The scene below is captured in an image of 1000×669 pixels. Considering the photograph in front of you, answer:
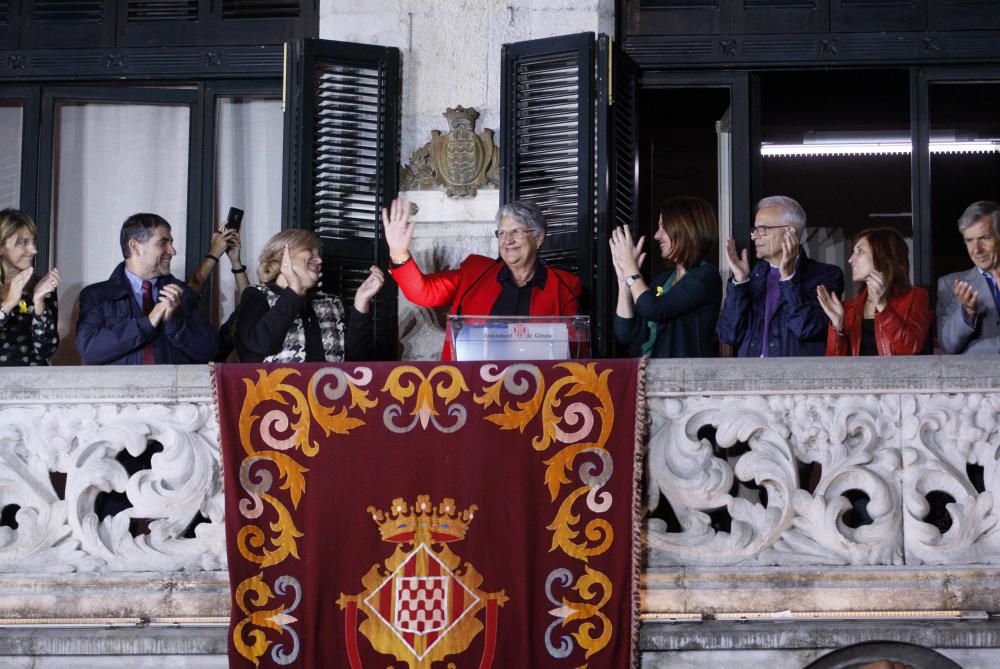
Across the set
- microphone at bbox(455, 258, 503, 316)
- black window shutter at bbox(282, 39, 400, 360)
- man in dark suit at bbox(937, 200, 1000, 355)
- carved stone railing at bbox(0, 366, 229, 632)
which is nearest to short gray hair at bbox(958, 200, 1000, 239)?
man in dark suit at bbox(937, 200, 1000, 355)

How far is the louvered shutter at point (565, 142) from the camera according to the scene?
772 centimetres

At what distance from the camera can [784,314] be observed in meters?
6.61

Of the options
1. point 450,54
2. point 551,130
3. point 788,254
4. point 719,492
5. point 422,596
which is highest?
point 450,54

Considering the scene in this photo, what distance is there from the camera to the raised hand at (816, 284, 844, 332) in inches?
258

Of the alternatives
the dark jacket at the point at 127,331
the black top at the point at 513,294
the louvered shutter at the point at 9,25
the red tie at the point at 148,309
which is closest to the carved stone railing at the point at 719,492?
the dark jacket at the point at 127,331

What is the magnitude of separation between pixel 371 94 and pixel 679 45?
Answer: 1728 millimetres

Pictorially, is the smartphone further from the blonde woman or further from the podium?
the podium

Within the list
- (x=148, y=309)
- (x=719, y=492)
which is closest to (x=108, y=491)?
(x=148, y=309)

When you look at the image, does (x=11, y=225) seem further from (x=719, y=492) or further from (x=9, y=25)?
(x=719, y=492)

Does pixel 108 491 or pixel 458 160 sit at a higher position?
pixel 458 160

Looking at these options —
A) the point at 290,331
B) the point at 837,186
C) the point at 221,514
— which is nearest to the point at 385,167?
the point at 290,331

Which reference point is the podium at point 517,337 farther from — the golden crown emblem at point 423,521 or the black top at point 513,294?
Result: the black top at point 513,294

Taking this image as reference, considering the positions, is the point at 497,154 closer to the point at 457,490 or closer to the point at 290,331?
the point at 290,331

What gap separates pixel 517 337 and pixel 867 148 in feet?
19.8
